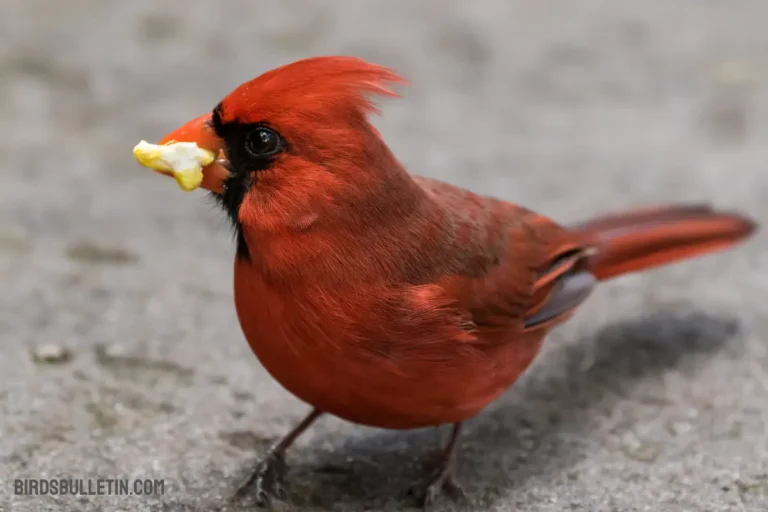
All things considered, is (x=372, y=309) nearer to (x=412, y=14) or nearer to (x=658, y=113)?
(x=658, y=113)

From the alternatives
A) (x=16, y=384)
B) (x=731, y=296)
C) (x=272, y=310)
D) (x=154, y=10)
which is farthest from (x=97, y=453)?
(x=154, y=10)

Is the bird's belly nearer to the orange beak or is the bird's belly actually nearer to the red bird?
the red bird

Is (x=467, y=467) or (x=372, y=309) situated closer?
(x=372, y=309)

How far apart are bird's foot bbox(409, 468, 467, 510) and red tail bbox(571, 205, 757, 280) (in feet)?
3.31

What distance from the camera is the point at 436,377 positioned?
8.46ft

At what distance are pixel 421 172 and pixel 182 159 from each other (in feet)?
8.89

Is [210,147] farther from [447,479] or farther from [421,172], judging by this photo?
[421,172]

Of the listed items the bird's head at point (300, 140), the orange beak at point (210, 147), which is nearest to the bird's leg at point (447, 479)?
the bird's head at point (300, 140)

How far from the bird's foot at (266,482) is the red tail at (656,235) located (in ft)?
4.43

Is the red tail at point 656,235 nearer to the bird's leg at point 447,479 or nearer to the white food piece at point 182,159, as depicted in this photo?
the bird's leg at point 447,479

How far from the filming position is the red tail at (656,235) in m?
3.54

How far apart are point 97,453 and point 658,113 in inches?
166

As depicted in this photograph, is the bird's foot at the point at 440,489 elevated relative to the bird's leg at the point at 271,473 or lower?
lower

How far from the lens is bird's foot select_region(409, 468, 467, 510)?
2824 mm
